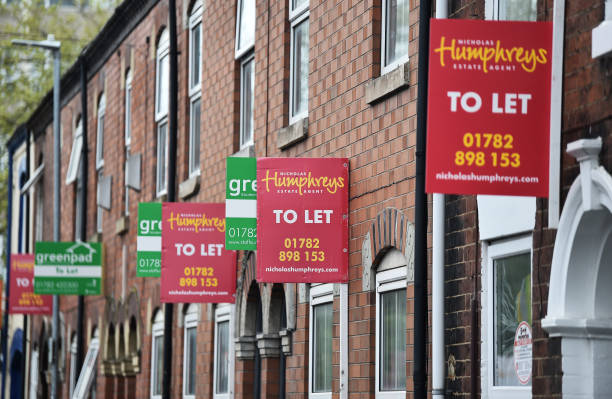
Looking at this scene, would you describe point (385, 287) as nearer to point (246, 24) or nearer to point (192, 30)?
point (246, 24)

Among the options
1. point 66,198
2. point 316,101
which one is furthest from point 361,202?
point 66,198

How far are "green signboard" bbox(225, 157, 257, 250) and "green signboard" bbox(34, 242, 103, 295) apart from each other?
11591 millimetres

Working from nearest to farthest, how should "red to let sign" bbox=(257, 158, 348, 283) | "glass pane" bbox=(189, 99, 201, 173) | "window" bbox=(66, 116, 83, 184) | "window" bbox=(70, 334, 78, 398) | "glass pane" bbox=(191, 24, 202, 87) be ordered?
1. "red to let sign" bbox=(257, 158, 348, 283)
2. "glass pane" bbox=(189, 99, 201, 173)
3. "glass pane" bbox=(191, 24, 202, 87)
4. "window" bbox=(70, 334, 78, 398)
5. "window" bbox=(66, 116, 83, 184)

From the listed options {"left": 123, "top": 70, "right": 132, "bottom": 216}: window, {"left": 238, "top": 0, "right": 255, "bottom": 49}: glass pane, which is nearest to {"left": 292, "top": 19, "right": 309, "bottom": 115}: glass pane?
{"left": 238, "top": 0, "right": 255, "bottom": 49}: glass pane

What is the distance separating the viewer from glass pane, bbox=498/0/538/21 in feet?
34.7

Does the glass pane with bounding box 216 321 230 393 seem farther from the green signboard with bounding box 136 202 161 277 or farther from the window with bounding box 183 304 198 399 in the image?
the window with bounding box 183 304 198 399

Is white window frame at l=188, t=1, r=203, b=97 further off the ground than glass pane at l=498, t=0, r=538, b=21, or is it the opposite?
white window frame at l=188, t=1, r=203, b=97

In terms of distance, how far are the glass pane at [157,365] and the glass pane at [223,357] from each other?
3552 mm

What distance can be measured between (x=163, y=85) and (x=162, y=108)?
0.40m

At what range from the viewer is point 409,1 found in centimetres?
1271

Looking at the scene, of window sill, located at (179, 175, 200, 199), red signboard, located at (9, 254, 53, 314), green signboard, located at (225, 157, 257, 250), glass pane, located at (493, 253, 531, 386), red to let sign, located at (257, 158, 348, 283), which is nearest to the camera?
glass pane, located at (493, 253, 531, 386)

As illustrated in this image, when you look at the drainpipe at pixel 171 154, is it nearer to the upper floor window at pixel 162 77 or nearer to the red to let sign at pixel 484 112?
the upper floor window at pixel 162 77

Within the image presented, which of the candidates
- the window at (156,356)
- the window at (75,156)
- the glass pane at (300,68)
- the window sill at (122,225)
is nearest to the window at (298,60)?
the glass pane at (300,68)

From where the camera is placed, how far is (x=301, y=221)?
45.1 feet
